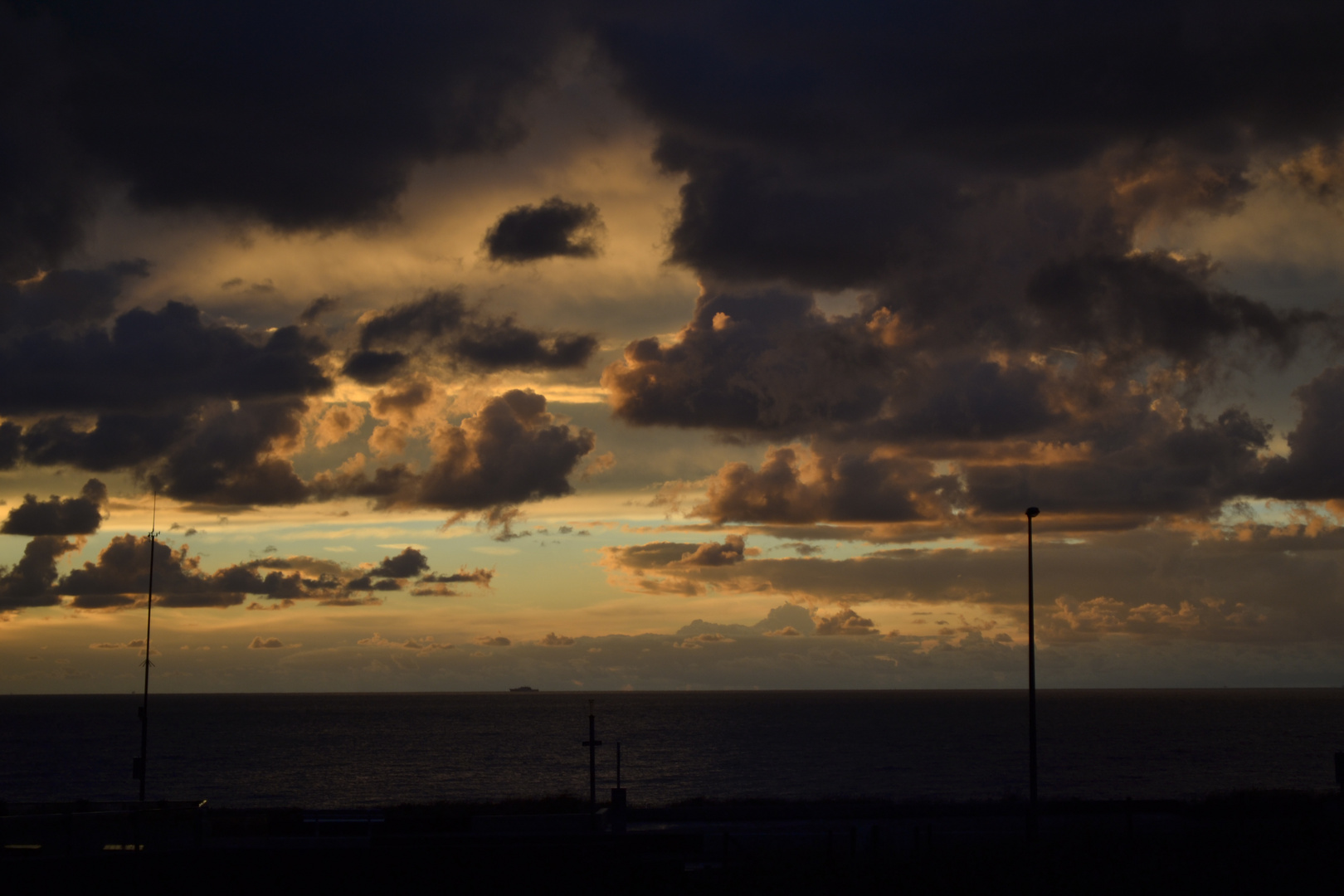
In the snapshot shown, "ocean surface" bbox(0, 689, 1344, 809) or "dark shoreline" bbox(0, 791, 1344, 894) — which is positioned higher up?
"dark shoreline" bbox(0, 791, 1344, 894)

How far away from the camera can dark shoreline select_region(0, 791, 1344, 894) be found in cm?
2481

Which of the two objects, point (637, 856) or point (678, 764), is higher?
point (637, 856)

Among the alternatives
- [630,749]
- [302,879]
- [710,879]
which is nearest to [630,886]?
[710,879]

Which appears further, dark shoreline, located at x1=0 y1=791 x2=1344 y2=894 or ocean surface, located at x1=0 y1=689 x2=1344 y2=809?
ocean surface, located at x1=0 y1=689 x2=1344 y2=809

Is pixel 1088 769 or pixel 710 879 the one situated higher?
pixel 710 879

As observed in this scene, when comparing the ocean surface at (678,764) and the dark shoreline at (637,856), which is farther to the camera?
the ocean surface at (678,764)

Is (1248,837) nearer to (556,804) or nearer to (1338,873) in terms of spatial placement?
(1338,873)

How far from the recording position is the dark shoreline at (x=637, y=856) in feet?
81.4

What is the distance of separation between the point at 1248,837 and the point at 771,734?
140m

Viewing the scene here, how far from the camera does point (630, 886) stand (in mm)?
24875

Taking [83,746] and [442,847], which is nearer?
[442,847]

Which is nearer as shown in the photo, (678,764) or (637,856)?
(637,856)

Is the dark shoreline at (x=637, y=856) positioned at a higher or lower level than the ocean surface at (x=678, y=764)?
higher

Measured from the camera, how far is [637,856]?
1136 inches
